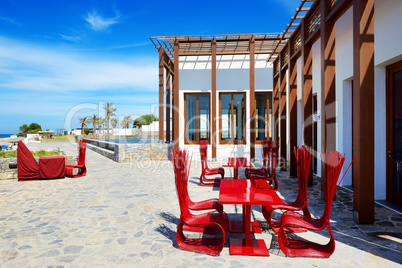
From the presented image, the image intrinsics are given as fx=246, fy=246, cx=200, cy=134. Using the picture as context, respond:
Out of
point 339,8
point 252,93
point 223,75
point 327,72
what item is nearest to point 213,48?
point 223,75

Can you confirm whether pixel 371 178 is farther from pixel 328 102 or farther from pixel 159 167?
pixel 159 167

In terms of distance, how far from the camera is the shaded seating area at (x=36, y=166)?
747 centimetres

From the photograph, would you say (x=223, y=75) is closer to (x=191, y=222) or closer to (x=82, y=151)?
(x=82, y=151)

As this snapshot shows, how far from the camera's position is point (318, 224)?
2814 mm

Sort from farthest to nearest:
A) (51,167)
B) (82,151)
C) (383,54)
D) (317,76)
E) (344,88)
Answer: (82,151) < (51,167) < (317,76) < (344,88) < (383,54)

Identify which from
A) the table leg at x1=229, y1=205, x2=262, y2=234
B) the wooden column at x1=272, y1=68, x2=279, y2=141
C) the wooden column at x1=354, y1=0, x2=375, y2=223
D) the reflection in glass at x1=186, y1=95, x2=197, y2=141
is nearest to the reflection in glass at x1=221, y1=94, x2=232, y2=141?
the reflection in glass at x1=186, y1=95, x2=197, y2=141

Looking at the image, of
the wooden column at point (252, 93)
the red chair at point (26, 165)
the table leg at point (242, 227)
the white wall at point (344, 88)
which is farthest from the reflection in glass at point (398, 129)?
the red chair at point (26, 165)

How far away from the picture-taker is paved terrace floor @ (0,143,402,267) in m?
2.75

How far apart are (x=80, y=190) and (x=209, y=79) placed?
7.49m

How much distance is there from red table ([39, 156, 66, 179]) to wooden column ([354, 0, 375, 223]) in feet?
26.2

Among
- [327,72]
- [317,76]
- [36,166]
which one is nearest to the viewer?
[327,72]

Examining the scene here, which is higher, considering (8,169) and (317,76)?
(317,76)

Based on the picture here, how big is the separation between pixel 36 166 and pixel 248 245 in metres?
7.29

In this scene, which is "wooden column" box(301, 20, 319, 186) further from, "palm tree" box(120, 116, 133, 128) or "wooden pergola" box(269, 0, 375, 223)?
"palm tree" box(120, 116, 133, 128)
